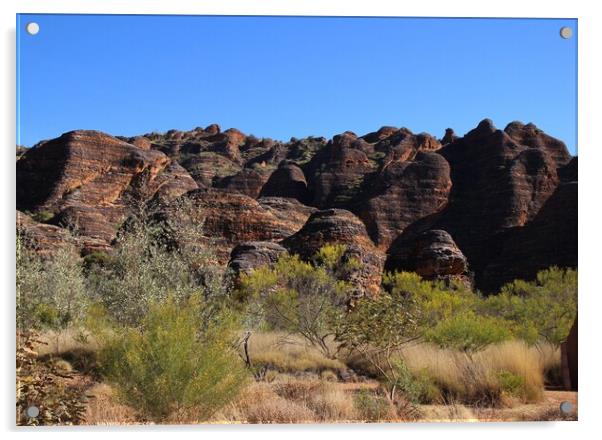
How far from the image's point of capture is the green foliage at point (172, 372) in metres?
6.24

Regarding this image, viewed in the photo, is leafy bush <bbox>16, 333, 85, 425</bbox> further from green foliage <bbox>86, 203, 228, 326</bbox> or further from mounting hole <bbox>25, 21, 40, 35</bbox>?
mounting hole <bbox>25, 21, 40, 35</bbox>

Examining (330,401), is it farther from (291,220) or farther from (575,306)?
(291,220)

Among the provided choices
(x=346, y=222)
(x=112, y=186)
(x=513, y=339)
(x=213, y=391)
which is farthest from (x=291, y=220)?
(x=213, y=391)

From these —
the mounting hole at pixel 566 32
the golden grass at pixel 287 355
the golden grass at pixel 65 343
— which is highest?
the mounting hole at pixel 566 32

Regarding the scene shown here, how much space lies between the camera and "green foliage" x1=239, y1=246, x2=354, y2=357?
35.8ft

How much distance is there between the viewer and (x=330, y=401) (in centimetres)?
686

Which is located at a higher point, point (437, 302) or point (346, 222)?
point (346, 222)

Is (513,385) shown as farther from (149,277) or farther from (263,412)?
(149,277)

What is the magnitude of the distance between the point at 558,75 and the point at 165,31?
418 cm

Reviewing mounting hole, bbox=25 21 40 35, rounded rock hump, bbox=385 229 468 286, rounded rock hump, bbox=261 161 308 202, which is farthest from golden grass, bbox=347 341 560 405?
rounded rock hump, bbox=261 161 308 202

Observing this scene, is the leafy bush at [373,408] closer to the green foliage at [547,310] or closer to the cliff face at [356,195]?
the green foliage at [547,310]

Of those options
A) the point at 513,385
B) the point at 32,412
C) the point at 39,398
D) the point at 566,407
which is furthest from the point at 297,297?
the point at 32,412

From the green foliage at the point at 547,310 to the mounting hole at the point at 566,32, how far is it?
8.26 ft
